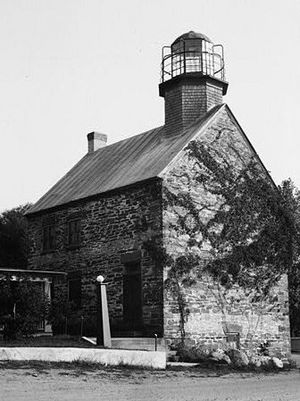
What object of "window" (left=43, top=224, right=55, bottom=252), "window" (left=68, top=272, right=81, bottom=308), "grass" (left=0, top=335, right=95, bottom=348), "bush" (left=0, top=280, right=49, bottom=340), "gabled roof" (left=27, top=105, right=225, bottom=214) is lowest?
"grass" (left=0, top=335, right=95, bottom=348)

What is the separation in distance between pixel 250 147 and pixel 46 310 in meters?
10.2

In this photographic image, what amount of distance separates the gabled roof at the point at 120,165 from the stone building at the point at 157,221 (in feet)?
0.24

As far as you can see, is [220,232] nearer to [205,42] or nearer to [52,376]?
[205,42]

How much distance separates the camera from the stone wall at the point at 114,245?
2133 cm

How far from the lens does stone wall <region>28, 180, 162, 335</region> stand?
21.3 meters

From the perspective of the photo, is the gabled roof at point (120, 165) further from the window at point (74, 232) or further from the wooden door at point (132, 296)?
the wooden door at point (132, 296)

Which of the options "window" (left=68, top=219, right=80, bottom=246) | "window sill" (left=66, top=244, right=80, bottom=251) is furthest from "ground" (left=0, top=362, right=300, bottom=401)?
"window" (left=68, top=219, right=80, bottom=246)

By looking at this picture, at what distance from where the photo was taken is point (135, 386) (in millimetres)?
12625

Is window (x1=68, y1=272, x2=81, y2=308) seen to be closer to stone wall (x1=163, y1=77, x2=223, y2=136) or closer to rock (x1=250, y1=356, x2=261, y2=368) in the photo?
stone wall (x1=163, y1=77, x2=223, y2=136)

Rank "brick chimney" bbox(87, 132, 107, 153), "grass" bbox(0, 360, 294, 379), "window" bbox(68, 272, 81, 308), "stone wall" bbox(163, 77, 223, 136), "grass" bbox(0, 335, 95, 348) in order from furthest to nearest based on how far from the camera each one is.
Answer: "brick chimney" bbox(87, 132, 107, 153) → "stone wall" bbox(163, 77, 223, 136) → "window" bbox(68, 272, 81, 308) → "grass" bbox(0, 335, 95, 348) → "grass" bbox(0, 360, 294, 379)

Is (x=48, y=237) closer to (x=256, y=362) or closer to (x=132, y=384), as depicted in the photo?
(x=256, y=362)

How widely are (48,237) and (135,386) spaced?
1487 centimetres

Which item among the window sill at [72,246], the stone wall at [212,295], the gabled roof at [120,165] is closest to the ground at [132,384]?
the stone wall at [212,295]

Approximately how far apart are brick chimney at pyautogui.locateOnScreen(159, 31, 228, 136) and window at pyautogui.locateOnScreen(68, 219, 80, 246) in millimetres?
5064
